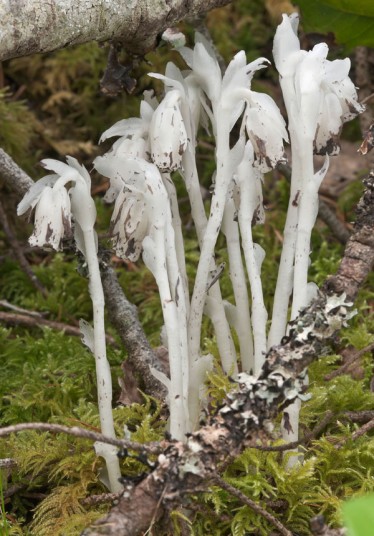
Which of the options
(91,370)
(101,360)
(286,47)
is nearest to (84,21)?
(286,47)

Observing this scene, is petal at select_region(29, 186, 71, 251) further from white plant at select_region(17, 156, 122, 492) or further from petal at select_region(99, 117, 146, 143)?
petal at select_region(99, 117, 146, 143)

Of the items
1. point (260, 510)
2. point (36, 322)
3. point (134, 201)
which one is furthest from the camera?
point (36, 322)

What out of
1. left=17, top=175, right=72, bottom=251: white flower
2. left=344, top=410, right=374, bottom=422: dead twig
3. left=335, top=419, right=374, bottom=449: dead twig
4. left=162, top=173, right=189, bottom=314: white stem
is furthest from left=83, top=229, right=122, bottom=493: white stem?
left=344, top=410, right=374, bottom=422: dead twig

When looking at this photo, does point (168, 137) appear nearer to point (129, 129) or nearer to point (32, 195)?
point (129, 129)

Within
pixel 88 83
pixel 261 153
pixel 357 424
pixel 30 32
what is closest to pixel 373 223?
pixel 261 153

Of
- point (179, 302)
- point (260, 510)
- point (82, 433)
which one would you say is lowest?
point (260, 510)

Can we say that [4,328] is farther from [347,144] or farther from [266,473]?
[347,144]
